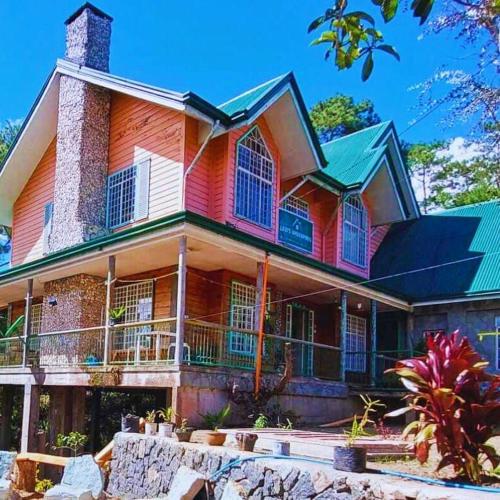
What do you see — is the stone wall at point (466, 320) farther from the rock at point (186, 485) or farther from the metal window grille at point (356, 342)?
the rock at point (186, 485)

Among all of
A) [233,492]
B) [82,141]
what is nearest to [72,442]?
[82,141]

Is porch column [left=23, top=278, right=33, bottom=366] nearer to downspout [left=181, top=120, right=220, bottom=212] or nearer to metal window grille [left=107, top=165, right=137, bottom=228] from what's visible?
metal window grille [left=107, top=165, right=137, bottom=228]

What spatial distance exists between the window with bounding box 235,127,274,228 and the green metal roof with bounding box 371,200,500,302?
491cm

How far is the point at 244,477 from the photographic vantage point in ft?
27.2

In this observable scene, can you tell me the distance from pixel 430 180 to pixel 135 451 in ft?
110

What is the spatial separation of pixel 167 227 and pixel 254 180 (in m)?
5.01

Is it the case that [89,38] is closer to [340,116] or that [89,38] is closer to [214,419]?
[214,419]

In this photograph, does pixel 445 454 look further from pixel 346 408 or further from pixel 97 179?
pixel 97 179

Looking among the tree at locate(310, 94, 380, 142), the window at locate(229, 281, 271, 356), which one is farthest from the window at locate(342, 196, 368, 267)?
the tree at locate(310, 94, 380, 142)

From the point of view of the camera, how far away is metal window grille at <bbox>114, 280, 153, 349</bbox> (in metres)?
16.2

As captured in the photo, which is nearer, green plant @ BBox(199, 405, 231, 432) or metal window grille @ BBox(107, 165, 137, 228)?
green plant @ BBox(199, 405, 231, 432)

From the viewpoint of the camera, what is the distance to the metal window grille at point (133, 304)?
16.2 metres

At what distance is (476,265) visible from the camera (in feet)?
64.4

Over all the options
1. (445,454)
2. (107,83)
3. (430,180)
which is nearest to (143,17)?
(107,83)
